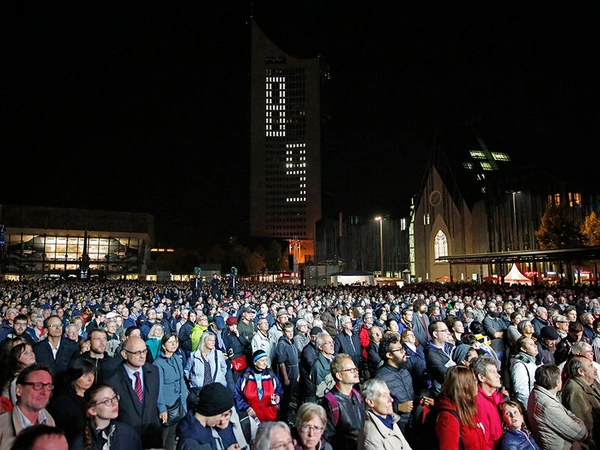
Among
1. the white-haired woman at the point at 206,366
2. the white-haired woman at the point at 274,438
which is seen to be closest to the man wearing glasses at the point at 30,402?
the white-haired woman at the point at 274,438

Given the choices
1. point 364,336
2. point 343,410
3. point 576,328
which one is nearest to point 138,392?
point 343,410

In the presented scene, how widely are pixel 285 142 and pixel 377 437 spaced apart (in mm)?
160566

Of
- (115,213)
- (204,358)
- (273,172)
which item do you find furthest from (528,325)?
(273,172)

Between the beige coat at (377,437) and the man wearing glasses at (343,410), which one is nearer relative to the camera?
the beige coat at (377,437)

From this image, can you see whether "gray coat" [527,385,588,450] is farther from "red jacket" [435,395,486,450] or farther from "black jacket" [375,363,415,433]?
"black jacket" [375,363,415,433]

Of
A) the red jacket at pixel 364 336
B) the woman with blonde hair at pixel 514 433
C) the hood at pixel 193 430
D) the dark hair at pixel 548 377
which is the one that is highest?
the dark hair at pixel 548 377

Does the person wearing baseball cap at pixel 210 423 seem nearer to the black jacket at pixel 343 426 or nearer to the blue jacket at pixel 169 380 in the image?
the black jacket at pixel 343 426

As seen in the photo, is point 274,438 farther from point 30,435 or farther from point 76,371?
point 76,371

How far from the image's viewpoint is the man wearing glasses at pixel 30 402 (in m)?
3.20

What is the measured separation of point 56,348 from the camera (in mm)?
6914

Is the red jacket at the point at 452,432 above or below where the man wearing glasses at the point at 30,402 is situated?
below

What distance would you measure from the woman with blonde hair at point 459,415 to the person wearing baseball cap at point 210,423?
1.61m

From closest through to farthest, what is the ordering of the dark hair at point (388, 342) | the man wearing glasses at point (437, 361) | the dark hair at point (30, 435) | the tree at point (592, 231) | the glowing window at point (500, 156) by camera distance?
the dark hair at point (30, 435) < the dark hair at point (388, 342) < the man wearing glasses at point (437, 361) < the tree at point (592, 231) < the glowing window at point (500, 156)

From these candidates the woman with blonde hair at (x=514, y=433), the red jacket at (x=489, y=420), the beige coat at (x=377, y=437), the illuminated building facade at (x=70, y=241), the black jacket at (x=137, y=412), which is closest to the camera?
the beige coat at (x=377, y=437)
